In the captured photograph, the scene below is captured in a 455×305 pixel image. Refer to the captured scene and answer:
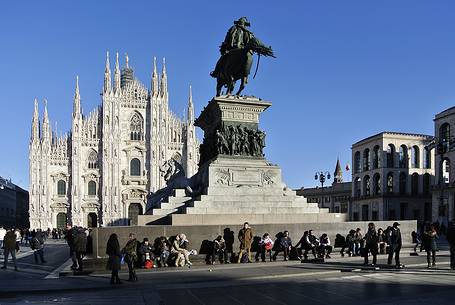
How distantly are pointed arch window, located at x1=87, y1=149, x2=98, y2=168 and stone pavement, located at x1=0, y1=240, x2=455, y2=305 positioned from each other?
172 ft

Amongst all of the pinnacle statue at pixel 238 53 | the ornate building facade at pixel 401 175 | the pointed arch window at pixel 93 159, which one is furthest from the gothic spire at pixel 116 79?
the pinnacle statue at pixel 238 53

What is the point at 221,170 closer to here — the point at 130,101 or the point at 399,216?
the point at 130,101

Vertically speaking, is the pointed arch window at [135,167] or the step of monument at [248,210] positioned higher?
the pointed arch window at [135,167]

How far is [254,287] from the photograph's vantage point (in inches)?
399

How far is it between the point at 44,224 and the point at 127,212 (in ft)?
34.3

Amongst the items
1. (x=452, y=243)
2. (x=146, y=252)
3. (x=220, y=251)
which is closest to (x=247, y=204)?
(x=220, y=251)

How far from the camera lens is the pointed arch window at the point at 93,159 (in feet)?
212

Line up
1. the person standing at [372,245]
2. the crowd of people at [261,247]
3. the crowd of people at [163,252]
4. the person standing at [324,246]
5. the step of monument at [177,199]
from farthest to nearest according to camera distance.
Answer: the step of monument at [177,199] < the person standing at [324,246] < the person standing at [372,245] < the crowd of people at [261,247] < the crowd of people at [163,252]

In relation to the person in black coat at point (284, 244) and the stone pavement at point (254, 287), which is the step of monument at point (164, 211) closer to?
the stone pavement at point (254, 287)

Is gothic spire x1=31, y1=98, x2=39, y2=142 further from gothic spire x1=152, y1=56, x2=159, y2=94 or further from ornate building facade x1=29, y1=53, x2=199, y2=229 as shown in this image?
gothic spire x1=152, y1=56, x2=159, y2=94

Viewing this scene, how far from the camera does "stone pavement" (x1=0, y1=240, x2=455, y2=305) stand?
8.77 meters

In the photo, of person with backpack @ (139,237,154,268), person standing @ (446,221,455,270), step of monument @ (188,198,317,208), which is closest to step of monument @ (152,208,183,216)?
step of monument @ (188,198,317,208)

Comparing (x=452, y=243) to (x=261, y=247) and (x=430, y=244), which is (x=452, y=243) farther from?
(x=261, y=247)

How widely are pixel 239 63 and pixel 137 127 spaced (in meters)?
50.8
